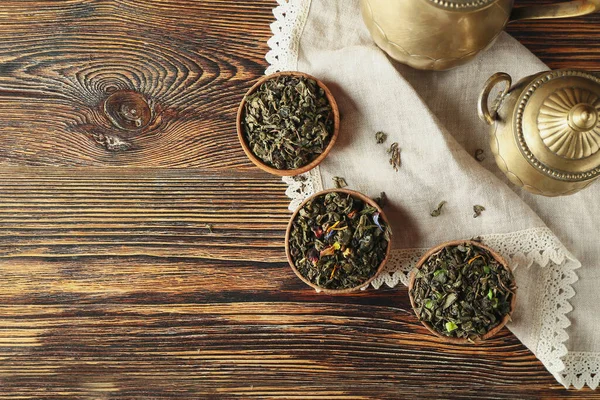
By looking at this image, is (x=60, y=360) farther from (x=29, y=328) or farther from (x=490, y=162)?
(x=490, y=162)

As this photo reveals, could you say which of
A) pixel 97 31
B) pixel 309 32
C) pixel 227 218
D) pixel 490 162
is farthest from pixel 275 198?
pixel 97 31

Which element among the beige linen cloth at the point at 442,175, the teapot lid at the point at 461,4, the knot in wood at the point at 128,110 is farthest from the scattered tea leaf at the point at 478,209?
the knot in wood at the point at 128,110

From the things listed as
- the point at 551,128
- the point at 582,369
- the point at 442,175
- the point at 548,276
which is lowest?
the point at 582,369

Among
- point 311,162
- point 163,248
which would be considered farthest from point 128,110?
point 311,162

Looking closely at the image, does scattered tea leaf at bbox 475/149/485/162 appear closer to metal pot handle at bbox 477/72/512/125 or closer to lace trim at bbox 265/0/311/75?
metal pot handle at bbox 477/72/512/125

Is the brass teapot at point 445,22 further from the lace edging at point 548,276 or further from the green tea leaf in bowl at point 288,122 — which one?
the lace edging at point 548,276

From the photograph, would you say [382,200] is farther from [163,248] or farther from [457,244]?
[163,248]

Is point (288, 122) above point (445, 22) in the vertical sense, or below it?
below
